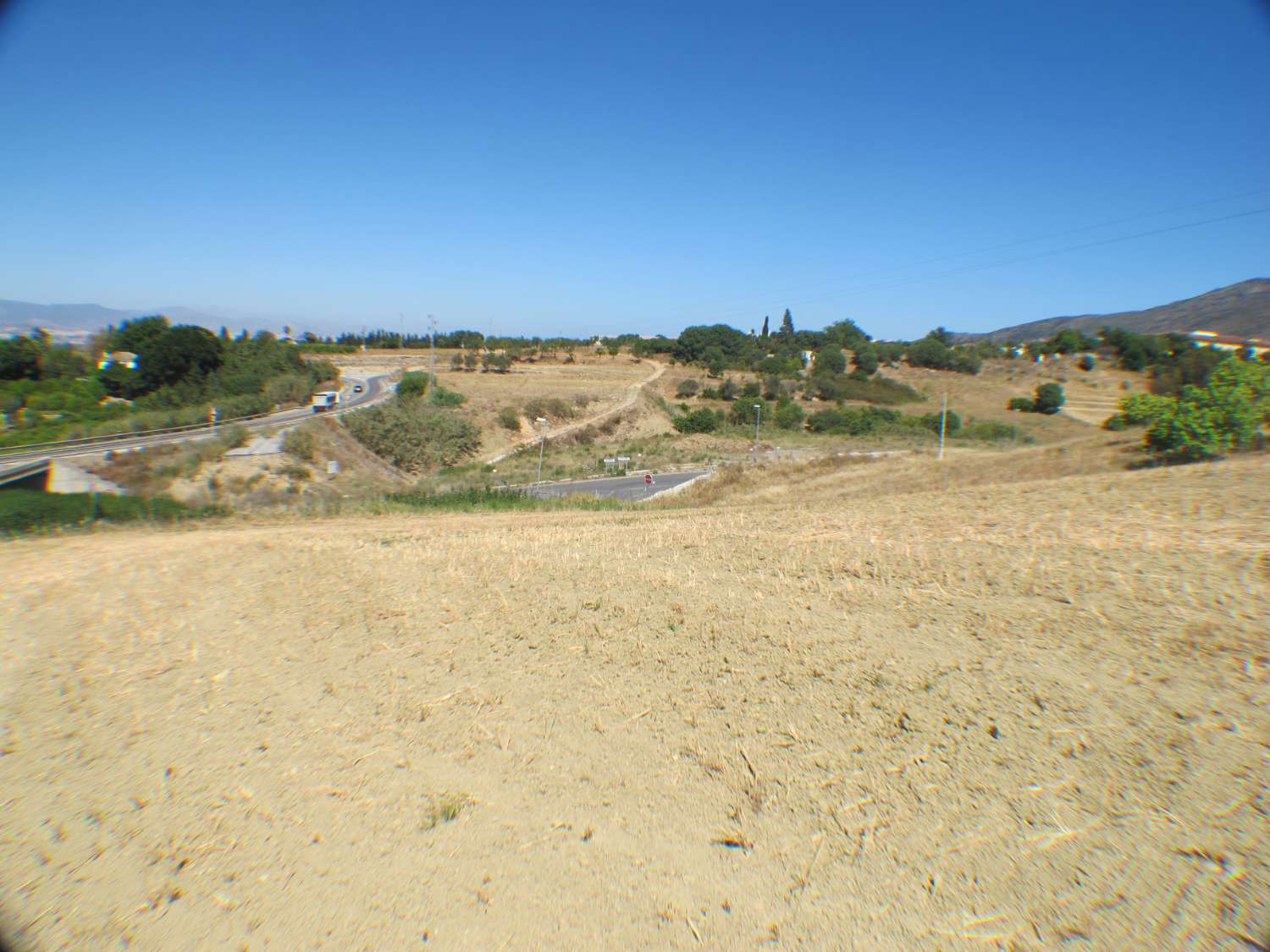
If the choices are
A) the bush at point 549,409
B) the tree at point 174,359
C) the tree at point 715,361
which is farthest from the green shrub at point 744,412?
the tree at point 174,359

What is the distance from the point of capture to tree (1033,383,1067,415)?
61.9 meters

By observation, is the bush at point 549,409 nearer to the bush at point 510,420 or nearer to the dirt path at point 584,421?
the dirt path at point 584,421

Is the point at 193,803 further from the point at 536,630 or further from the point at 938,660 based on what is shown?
the point at 938,660

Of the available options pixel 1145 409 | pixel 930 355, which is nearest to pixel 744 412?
pixel 930 355

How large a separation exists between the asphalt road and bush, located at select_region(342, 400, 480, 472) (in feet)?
40.2

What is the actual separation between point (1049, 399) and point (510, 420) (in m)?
45.4

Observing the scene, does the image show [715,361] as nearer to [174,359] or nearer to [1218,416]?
[174,359]

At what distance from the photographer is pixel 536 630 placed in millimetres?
8828

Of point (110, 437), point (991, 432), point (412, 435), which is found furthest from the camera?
point (991, 432)

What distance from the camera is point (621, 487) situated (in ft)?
136

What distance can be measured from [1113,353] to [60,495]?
3153 inches

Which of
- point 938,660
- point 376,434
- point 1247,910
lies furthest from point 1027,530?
point 376,434

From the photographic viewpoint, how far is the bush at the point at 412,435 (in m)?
48.7

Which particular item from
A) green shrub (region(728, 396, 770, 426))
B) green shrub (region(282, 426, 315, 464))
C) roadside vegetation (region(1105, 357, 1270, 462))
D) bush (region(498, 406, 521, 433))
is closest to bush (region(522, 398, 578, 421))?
bush (region(498, 406, 521, 433))
